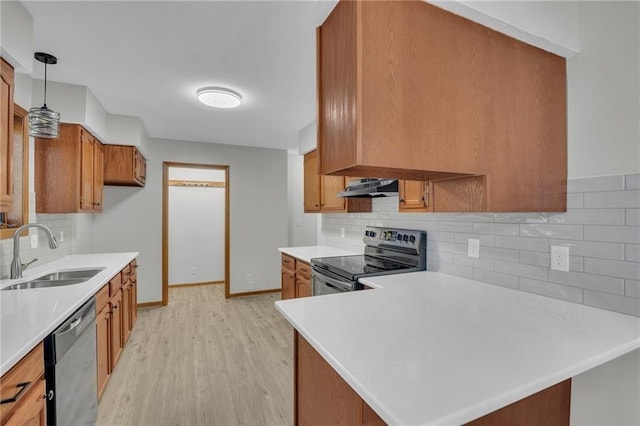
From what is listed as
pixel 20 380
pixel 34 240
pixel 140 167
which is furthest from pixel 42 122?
pixel 140 167

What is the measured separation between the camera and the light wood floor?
6.93ft

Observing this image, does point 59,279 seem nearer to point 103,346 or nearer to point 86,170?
point 103,346

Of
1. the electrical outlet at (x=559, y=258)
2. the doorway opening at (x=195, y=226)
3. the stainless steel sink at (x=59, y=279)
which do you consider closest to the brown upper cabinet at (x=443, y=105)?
the electrical outlet at (x=559, y=258)

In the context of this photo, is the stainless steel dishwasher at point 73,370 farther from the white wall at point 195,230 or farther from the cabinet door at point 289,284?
the white wall at point 195,230

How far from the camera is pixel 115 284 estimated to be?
8.28ft

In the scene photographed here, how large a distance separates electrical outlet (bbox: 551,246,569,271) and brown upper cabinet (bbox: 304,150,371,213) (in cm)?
173

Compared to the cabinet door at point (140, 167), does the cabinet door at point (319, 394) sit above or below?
below

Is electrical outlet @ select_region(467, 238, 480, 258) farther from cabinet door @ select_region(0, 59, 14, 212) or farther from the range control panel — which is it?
cabinet door @ select_region(0, 59, 14, 212)

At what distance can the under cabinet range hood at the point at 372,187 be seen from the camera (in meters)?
2.29

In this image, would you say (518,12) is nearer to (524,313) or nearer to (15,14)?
(524,313)

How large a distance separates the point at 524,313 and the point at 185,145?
15.3 feet

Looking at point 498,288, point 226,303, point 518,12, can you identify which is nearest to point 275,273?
point 226,303

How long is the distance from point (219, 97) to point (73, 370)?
229 cm

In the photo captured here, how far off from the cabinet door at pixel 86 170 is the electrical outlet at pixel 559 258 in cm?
357
